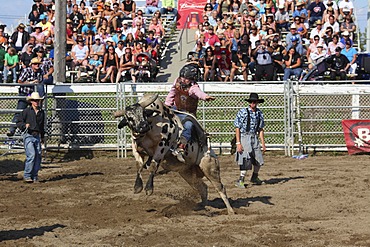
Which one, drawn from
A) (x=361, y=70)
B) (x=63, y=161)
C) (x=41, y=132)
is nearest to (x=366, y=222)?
(x=41, y=132)

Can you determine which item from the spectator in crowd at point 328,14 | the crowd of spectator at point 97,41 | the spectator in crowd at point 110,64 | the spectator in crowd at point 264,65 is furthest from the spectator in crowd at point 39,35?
the spectator in crowd at point 328,14

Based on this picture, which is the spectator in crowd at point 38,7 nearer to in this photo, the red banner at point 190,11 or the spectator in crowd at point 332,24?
the red banner at point 190,11

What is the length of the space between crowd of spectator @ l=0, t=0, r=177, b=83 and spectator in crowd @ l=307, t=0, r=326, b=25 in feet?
17.2

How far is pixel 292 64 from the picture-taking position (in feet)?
68.0

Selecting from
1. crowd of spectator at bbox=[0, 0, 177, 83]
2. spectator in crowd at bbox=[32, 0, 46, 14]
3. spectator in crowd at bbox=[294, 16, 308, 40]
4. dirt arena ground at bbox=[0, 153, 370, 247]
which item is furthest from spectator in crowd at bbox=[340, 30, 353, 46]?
spectator in crowd at bbox=[32, 0, 46, 14]

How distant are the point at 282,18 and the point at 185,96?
46.9 ft

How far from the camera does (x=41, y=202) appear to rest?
11.5m

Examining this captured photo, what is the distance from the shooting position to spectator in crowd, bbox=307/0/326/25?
2431cm

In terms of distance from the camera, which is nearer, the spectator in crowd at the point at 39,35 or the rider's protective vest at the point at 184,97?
the rider's protective vest at the point at 184,97

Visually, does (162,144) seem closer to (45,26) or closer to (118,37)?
(118,37)

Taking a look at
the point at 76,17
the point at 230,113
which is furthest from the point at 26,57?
the point at 230,113

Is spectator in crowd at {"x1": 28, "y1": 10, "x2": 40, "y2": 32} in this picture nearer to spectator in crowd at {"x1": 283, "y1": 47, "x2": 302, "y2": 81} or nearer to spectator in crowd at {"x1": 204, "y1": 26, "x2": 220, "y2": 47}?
spectator in crowd at {"x1": 204, "y1": 26, "x2": 220, "y2": 47}

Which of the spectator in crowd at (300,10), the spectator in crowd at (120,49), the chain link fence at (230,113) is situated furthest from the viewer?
the spectator in crowd at (300,10)

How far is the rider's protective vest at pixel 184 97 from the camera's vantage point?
1017 cm
